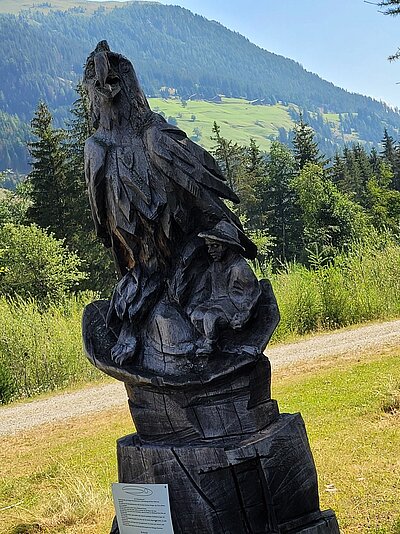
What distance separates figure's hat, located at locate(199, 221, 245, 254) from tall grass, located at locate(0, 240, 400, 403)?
1155 centimetres

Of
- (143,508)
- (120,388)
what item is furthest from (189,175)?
(120,388)

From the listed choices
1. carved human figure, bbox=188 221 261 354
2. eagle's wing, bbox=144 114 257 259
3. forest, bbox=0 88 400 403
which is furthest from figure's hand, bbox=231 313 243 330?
forest, bbox=0 88 400 403

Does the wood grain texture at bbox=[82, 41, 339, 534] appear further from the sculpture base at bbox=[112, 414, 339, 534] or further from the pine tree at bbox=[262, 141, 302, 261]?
the pine tree at bbox=[262, 141, 302, 261]

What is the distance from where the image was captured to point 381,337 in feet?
46.4

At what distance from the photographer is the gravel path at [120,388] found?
11891 mm

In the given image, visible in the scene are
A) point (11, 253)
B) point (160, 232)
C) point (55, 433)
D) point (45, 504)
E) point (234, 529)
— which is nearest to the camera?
point (234, 529)

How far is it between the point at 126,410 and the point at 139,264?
8.05 meters

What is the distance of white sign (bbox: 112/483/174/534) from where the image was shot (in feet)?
11.1

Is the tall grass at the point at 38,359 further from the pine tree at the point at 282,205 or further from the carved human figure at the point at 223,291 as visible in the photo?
the pine tree at the point at 282,205

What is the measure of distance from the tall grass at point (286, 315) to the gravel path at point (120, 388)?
2.75 feet

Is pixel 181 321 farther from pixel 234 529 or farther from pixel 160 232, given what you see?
pixel 234 529

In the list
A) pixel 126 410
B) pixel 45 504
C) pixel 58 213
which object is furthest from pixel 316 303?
pixel 58 213

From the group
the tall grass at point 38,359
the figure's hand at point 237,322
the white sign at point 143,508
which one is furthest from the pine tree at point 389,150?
the white sign at point 143,508

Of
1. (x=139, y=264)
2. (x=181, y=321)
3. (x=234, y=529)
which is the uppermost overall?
(x=139, y=264)
